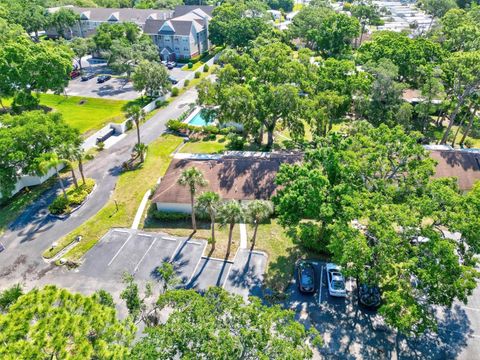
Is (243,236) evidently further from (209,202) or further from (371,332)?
(371,332)

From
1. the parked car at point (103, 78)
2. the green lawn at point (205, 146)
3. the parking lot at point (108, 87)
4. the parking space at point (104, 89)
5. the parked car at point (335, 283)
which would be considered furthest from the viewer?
the parked car at point (103, 78)

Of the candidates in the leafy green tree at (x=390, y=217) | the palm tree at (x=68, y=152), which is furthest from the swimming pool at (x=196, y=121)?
the leafy green tree at (x=390, y=217)

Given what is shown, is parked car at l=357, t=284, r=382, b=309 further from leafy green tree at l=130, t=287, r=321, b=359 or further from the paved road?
the paved road

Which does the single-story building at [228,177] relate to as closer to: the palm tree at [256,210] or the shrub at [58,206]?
Answer: the palm tree at [256,210]

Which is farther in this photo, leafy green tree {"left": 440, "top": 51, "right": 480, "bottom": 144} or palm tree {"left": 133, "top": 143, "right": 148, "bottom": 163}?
palm tree {"left": 133, "top": 143, "right": 148, "bottom": 163}

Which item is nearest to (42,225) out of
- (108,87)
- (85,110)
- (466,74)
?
(85,110)

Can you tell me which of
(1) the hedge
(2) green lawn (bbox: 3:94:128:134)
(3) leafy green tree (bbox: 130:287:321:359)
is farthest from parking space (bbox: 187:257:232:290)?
(2) green lawn (bbox: 3:94:128:134)
